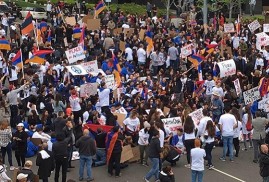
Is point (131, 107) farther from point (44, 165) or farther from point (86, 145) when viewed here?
point (44, 165)

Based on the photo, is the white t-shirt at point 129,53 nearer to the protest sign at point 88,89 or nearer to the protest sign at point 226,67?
the protest sign at point 226,67

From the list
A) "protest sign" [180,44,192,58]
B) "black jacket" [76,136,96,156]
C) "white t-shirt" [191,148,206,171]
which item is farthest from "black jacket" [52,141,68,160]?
"protest sign" [180,44,192,58]

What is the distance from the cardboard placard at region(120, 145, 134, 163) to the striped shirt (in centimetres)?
305

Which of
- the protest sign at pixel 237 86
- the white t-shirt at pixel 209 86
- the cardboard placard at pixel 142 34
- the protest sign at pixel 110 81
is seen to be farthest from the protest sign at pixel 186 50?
the protest sign at pixel 110 81

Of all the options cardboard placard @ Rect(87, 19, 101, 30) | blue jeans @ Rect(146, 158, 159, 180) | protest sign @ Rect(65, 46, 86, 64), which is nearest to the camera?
blue jeans @ Rect(146, 158, 159, 180)

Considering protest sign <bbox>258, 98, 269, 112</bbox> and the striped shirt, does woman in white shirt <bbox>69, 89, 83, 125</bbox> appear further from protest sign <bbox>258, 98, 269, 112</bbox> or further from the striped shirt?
protest sign <bbox>258, 98, 269, 112</bbox>

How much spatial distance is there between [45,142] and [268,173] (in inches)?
212

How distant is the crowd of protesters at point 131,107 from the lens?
15.2m

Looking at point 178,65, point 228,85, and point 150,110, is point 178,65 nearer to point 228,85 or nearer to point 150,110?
point 228,85

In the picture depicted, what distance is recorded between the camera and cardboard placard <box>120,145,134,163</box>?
1634cm

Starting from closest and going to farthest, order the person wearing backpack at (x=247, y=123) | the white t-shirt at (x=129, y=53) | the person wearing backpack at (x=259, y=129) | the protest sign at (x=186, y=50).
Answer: the person wearing backpack at (x=259, y=129)
the person wearing backpack at (x=247, y=123)
the protest sign at (x=186, y=50)
the white t-shirt at (x=129, y=53)

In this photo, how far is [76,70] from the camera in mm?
21562

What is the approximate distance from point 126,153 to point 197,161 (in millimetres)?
2699

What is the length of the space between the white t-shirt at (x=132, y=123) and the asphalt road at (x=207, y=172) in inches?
40.9
